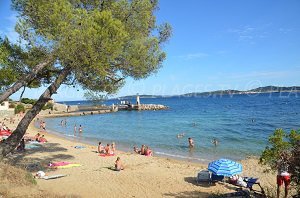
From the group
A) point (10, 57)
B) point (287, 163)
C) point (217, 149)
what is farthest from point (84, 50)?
point (217, 149)

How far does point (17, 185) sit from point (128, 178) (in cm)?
551

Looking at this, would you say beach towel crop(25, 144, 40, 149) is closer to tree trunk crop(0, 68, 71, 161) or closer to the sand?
the sand

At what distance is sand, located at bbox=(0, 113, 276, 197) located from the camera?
1227 cm

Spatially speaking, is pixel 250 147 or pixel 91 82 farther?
pixel 250 147

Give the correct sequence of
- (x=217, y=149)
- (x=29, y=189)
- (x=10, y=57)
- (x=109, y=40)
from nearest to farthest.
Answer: (x=29, y=189)
(x=109, y=40)
(x=10, y=57)
(x=217, y=149)

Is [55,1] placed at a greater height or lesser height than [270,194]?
greater

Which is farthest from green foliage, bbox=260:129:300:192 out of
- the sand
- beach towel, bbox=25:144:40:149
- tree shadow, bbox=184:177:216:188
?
beach towel, bbox=25:144:40:149

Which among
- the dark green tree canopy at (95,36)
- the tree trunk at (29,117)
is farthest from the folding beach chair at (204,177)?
the tree trunk at (29,117)

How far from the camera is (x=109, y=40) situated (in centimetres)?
1072

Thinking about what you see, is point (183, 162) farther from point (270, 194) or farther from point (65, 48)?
point (65, 48)

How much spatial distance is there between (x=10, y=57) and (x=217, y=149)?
17.1 metres

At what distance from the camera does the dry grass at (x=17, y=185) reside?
9094 millimetres

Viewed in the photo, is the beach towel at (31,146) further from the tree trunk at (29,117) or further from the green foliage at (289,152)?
the green foliage at (289,152)

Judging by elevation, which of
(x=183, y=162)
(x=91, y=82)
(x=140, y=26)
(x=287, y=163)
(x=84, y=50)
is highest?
(x=140, y=26)
